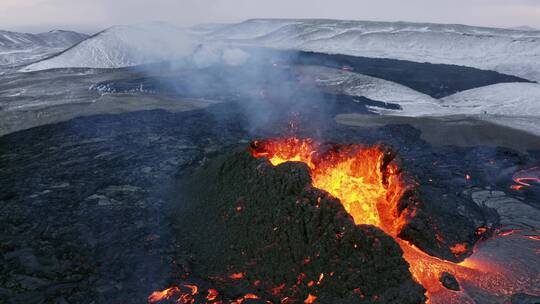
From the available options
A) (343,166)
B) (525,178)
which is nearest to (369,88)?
(525,178)

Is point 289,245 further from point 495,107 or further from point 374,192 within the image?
point 495,107

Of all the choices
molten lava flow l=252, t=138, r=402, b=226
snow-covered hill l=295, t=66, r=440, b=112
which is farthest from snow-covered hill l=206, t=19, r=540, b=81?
molten lava flow l=252, t=138, r=402, b=226

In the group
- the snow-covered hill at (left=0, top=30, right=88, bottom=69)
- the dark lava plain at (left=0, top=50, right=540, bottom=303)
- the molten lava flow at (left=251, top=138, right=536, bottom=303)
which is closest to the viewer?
the molten lava flow at (left=251, top=138, right=536, bottom=303)

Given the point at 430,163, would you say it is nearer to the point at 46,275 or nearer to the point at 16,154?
the point at 46,275

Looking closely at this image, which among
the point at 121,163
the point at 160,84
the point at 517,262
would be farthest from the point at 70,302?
the point at 160,84

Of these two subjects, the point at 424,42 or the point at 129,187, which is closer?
the point at 129,187

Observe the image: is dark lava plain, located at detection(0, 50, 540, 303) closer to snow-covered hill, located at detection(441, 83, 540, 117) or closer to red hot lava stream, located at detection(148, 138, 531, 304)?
red hot lava stream, located at detection(148, 138, 531, 304)
